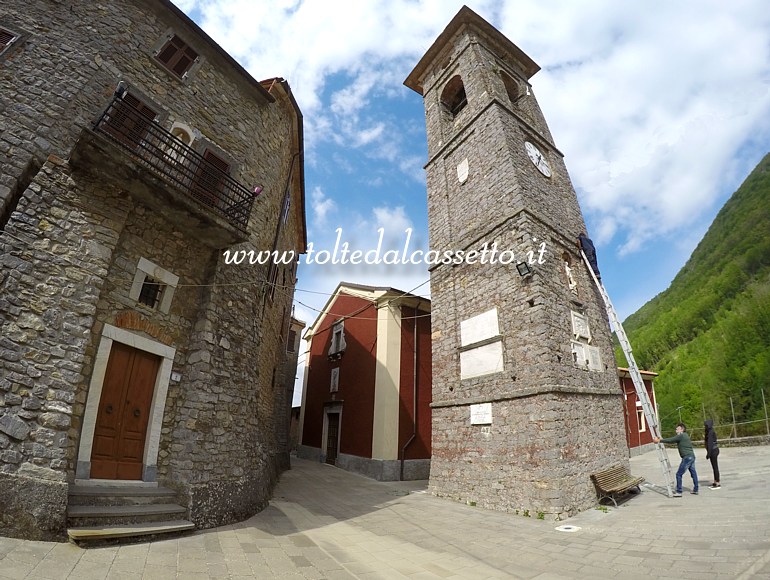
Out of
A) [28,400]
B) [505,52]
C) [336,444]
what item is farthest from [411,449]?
[505,52]

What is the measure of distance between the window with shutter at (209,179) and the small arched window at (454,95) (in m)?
11.1

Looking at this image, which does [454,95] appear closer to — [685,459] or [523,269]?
[523,269]

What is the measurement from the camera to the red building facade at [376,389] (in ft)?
41.8

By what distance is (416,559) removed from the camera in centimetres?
471

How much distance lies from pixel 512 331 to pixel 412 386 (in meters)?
6.00

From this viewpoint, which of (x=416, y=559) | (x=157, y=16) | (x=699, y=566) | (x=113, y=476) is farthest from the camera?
(x=157, y=16)

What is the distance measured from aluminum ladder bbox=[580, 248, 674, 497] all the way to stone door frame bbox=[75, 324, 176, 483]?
9.97 m

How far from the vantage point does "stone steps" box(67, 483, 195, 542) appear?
4.16 meters

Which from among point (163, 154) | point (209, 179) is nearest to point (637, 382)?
point (209, 179)

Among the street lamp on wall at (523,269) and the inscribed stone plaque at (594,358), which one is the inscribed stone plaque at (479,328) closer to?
the street lamp on wall at (523,269)

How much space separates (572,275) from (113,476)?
11.0m

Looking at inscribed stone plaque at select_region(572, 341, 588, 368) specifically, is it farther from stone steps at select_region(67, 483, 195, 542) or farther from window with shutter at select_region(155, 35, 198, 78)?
window with shutter at select_region(155, 35, 198, 78)

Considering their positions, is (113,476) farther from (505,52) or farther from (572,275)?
(505,52)

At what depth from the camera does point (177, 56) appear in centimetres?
753
